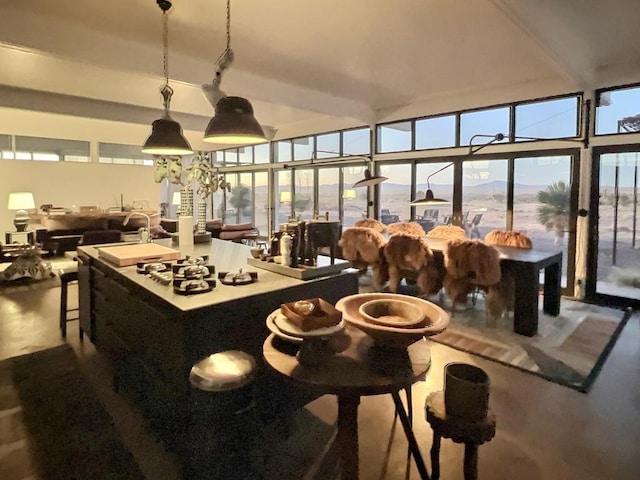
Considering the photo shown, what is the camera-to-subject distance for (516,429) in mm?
2385

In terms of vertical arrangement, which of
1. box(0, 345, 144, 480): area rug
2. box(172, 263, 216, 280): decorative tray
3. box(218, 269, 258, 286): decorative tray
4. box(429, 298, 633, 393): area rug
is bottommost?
box(0, 345, 144, 480): area rug

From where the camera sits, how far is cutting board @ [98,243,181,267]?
8.31 ft

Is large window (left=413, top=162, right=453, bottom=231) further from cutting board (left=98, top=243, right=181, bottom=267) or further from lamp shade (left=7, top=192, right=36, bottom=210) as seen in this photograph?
lamp shade (left=7, top=192, right=36, bottom=210)

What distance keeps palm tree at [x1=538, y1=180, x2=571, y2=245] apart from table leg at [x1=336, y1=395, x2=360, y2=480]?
528cm

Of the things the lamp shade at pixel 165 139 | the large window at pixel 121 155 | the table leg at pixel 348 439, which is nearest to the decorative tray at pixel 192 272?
the table leg at pixel 348 439

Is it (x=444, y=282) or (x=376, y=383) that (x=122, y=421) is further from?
(x=444, y=282)

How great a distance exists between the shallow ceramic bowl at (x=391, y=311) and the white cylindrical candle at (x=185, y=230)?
7.92ft

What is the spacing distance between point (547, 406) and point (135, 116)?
794 cm

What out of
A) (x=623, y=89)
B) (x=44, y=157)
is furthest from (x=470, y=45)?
(x=44, y=157)

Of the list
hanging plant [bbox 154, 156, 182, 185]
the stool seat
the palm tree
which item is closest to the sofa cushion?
hanging plant [bbox 154, 156, 182, 185]

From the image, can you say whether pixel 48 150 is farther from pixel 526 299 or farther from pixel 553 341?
pixel 553 341

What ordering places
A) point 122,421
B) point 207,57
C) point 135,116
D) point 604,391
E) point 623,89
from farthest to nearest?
point 135,116 → point 623,89 → point 207,57 → point 604,391 → point 122,421

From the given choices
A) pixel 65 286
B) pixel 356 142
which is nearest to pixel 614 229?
pixel 356 142

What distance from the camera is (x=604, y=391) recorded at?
2834 millimetres
